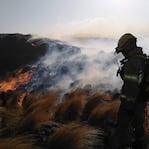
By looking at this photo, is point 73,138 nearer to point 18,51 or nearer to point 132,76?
point 132,76

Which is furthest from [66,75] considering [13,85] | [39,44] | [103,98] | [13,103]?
[103,98]

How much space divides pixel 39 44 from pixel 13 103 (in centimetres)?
1757

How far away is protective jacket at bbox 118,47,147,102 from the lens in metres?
5.60

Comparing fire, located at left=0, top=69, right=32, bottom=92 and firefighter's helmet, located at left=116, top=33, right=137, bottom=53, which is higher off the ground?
firefighter's helmet, located at left=116, top=33, right=137, bottom=53

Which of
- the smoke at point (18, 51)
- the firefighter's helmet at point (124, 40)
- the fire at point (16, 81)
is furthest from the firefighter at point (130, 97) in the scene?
the smoke at point (18, 51)

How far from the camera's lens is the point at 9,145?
19.2 feet

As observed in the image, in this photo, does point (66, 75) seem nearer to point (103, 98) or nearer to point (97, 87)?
point (97, 87)

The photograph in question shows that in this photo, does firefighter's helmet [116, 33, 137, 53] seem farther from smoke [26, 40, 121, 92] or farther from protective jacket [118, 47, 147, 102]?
smoke [26, 40, 121, 92]

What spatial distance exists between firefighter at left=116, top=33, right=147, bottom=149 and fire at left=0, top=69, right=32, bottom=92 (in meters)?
14.9

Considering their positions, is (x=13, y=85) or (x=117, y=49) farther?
(x=13, y=85)

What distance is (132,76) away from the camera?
5.63 m

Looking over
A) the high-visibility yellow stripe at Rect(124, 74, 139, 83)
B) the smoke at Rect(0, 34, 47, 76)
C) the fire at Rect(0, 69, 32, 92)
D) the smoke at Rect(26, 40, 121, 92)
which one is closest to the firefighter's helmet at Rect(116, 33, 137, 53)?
the high-visibility yellow stripe at Rect(124, 74, 139, 83)

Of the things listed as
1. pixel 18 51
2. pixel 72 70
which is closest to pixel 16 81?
pixel 72 70

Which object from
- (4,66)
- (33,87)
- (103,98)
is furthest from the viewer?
(4,66)
